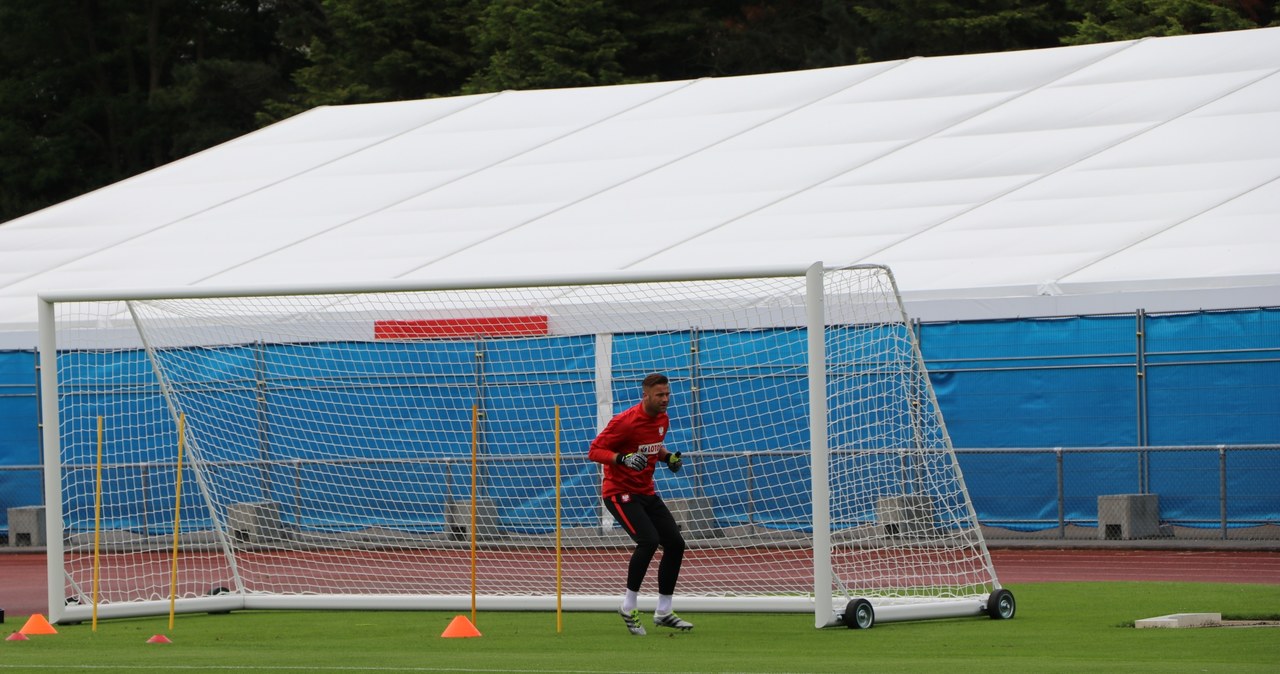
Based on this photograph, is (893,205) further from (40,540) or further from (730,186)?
(40,540)

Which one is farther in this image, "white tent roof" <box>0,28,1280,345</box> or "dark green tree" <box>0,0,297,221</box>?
"dark green tree" <box>0,0,297,221</box>

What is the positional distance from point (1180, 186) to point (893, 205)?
3742 millimetres

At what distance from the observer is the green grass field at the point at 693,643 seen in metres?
11.0

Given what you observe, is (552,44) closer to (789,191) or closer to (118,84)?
(118,84)

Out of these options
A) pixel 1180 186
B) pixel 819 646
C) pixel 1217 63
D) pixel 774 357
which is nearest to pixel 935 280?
pixel 774 357

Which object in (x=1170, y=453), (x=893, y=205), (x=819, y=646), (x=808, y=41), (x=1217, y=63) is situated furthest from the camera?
(x=808, y=41)

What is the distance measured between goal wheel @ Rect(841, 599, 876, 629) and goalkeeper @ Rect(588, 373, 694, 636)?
1.21m

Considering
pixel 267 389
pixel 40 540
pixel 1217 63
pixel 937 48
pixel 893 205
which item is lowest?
pixel 40 540

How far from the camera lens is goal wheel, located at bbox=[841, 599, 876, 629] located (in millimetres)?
13000

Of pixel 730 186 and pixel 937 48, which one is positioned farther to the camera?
pixel 937 48

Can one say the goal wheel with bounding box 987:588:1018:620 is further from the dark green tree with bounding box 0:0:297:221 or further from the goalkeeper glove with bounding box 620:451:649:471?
the dark green tree with bounding box 0:0:297:221

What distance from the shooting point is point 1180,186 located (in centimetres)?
2419

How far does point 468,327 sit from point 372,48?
36.2 meters

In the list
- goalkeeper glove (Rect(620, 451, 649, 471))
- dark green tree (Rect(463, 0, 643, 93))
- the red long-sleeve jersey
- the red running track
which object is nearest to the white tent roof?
the red running track
